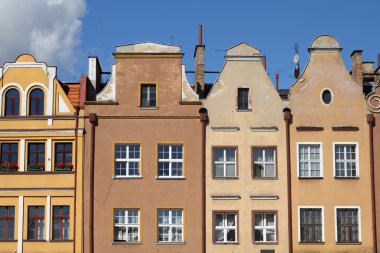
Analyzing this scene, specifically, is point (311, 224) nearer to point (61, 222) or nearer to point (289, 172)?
point (289, 172)

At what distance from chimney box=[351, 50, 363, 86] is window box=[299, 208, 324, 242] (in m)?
8.49

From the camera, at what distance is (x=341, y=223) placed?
144ft

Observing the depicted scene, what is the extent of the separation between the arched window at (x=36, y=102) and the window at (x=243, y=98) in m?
11.5

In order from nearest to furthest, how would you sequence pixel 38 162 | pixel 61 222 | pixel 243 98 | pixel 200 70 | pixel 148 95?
pixel 61 222 < pixel 38 162 < pixel 148 95 < pixel 243 98 < pixel 200 70

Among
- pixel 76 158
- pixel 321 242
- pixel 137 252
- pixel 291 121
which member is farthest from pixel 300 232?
pixel 76 158

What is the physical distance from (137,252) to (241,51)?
13220mm

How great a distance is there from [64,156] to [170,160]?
6.08 meters

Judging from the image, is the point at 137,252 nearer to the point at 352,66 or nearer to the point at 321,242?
the point at 321,242

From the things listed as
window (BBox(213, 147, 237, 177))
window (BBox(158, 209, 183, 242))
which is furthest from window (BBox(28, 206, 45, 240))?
window (BBox(213, 147, 237, 177))

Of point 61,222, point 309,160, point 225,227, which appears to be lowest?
point 225,227

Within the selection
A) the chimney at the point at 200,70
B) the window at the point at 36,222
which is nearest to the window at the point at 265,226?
the chimney at the point at 200,70

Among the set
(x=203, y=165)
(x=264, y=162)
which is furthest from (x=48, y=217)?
(x=264, y=162)

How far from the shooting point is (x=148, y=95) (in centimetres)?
4500

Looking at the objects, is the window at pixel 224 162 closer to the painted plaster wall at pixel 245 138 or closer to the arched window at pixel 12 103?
the painted plaster wall at pixel 245 138
